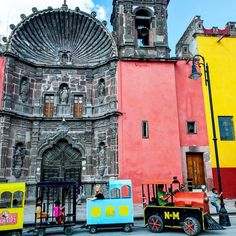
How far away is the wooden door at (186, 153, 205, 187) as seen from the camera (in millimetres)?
16078

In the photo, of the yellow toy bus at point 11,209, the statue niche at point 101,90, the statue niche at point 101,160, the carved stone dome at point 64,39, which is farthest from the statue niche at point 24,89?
the yellow toy bus at point 11,209

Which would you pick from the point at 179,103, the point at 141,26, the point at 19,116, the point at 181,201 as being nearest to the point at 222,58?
the point at 179,103

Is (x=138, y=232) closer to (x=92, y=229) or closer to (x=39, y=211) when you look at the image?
(x=92, y=229)

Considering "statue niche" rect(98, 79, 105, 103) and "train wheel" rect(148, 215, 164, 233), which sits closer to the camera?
"train wheel" rect(148, 215, 164, 233)

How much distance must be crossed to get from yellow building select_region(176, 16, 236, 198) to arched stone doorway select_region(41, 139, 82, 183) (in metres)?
8.37

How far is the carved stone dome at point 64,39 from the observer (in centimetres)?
1798

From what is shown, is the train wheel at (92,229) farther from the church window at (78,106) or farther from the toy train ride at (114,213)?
the church window at (78,106)

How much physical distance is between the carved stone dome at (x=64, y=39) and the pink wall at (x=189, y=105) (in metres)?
4.91

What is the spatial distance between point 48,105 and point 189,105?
922 centimetres

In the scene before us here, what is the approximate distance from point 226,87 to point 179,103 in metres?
3.44

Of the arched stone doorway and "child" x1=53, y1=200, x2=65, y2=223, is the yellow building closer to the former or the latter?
the arched stone doorway

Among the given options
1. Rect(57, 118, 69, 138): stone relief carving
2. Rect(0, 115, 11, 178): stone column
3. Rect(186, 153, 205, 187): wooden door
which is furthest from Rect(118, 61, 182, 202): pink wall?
Rect(0, 115, 11, 178): stone column

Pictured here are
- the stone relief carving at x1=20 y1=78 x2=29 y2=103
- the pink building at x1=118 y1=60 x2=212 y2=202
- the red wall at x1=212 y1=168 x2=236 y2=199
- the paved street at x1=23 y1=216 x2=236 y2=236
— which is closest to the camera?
the paved street at x1=23 y1=216 x2=236 y2=236

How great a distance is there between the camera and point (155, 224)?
865 cm
